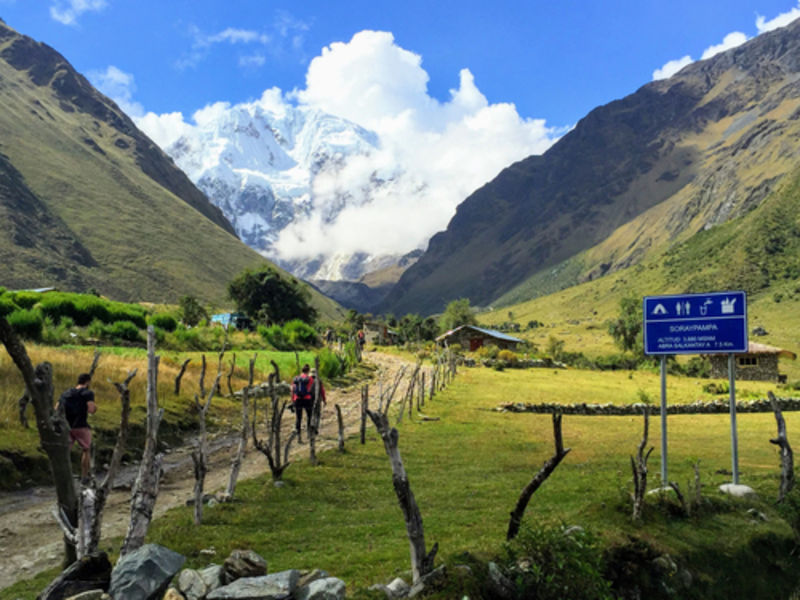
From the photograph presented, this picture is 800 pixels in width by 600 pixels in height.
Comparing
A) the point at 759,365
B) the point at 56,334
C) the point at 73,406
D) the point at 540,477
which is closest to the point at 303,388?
the point at 73,406

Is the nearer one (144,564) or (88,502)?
(144,564)

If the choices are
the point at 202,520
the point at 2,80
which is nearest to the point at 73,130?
the point at 2,80

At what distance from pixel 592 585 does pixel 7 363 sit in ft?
58.4

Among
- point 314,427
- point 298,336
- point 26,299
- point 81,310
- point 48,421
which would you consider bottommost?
point 314,427

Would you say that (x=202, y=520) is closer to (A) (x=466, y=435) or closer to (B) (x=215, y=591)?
(B) (x=215, y=591)

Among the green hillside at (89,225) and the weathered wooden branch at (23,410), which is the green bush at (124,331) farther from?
the green hillside at (89,225)

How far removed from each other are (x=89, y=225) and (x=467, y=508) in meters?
134

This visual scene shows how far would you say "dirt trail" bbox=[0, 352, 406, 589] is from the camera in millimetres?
8414

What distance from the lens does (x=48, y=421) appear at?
535 cm

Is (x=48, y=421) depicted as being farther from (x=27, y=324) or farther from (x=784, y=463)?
(x=27, y=324)

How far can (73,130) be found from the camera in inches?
7126

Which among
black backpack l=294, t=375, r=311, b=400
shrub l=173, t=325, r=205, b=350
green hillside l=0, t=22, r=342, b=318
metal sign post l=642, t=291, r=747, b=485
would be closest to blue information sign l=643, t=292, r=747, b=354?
metal sign post l=642, t=291, r=747, b=485

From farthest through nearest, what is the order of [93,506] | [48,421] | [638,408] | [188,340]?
1. [188,340]
2. [638,408]
3. [93,506]
4. [48,421]

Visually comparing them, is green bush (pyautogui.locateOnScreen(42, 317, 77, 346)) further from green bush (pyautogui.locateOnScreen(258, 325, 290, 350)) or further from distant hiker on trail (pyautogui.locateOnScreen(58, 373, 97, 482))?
distant hiker on trail (pyautogui.locateOnScreen(58, 373, 97, 482))
